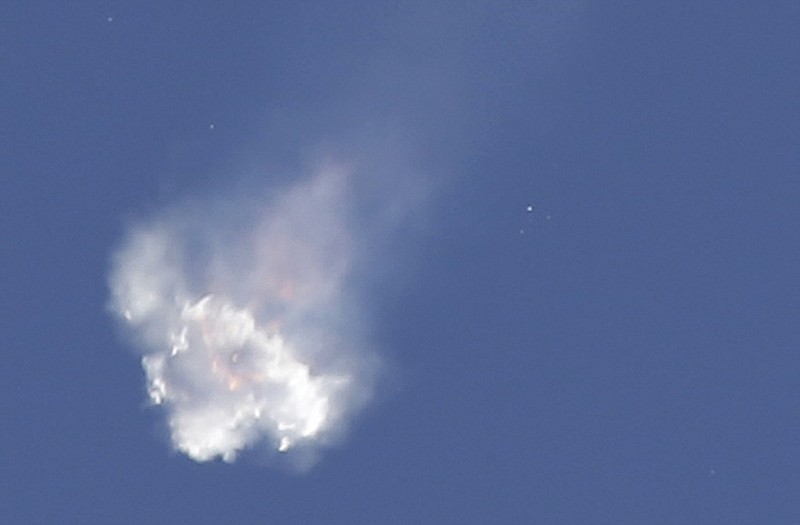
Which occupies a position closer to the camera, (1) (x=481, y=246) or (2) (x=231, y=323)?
(1) (x=481, y=246)

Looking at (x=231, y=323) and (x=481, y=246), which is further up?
(x=481, y=246)

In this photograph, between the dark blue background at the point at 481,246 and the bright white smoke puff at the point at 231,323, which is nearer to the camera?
the dark blue background at the point at 481,246

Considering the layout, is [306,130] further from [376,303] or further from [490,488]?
[490,488]

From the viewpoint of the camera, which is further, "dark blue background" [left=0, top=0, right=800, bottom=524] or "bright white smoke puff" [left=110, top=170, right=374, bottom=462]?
"bright white smoke puff" [left=110, top=170, right=374, bottom=462]

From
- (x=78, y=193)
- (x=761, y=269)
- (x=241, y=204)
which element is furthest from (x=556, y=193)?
(x=78, y=193)
